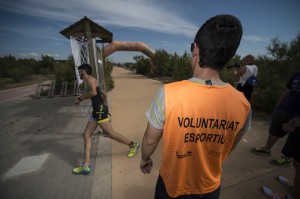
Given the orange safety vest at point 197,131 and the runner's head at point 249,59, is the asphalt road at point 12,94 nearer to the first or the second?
the orange safety vest at point 197,131

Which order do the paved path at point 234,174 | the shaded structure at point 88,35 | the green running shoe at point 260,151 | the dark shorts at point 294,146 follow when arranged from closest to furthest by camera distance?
the dark shorts at point 294,146 → the paved path at point 234,174 → the green running shoe at point 260,151 → the shaded structure at point 88,35

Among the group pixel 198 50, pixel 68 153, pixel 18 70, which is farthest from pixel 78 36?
pixel 18 70

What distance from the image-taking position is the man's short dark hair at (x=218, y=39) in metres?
0.98

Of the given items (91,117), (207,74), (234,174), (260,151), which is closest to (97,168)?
(91,117)

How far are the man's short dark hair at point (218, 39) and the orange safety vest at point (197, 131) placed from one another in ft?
0.59

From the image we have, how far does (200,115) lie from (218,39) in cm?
47

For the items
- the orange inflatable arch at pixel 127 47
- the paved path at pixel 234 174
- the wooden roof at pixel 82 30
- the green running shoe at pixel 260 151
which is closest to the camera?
the paved path at pixel 234 174

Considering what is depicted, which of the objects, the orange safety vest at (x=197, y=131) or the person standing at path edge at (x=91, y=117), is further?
the person standing at path edge at (x=91, y=117)

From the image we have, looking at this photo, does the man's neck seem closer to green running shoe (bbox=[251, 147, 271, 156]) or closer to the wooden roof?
green running shoe (bbox=[251, 147, 271, 156])

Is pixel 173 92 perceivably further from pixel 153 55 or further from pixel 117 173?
pixel 153 55

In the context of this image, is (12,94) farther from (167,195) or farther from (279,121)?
(279,121)

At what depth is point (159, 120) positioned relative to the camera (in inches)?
41.7

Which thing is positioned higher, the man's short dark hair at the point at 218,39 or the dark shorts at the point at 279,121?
the man's short dark hair at the point at 218,39

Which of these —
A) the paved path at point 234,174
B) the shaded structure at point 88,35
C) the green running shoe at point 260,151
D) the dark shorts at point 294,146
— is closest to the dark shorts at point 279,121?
the green running shoe at point 260,151
